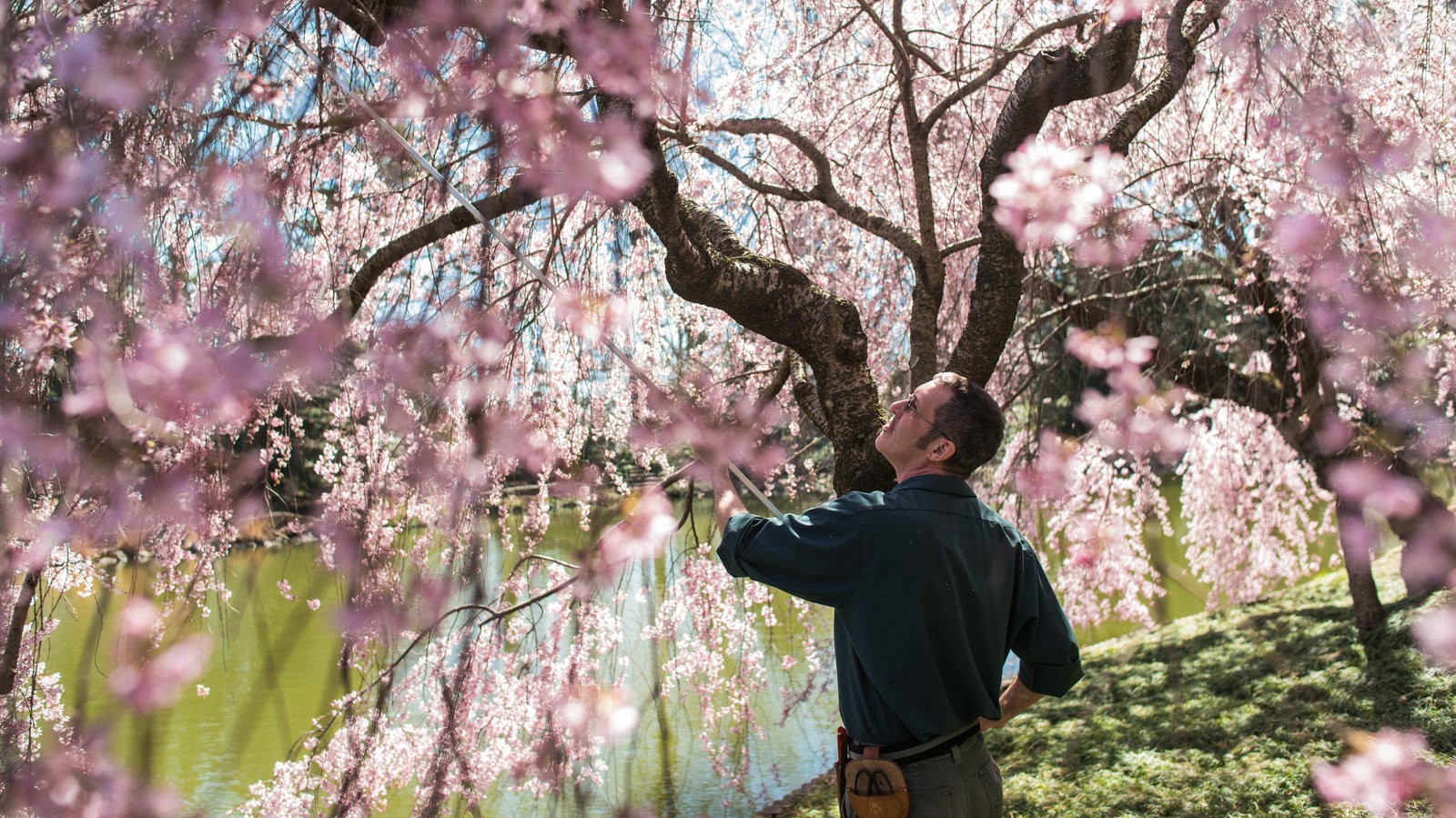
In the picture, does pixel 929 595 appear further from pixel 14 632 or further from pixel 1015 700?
pixel 14 632

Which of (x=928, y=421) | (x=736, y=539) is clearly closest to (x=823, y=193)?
(x=928, y=421)

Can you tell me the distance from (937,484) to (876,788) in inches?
17.8

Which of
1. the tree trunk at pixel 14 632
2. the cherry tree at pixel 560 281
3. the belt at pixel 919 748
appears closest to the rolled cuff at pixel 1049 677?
the belt at pixel 919 748

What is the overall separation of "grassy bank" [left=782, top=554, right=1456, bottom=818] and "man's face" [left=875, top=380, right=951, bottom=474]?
2.76m

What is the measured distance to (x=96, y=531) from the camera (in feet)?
5.30

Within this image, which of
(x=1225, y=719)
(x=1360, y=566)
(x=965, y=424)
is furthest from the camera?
(x=1360, y=566)

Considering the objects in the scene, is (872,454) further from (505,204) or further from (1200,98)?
(1200,98)

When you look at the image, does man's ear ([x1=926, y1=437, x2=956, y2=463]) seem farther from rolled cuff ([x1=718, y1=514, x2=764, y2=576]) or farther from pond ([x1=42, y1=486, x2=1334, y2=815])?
pond ([x1=42, y1=486, x2=1334, y2=815])

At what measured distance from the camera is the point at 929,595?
142 cm

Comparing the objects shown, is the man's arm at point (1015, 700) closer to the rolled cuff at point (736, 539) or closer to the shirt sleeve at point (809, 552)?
the shirt sleeve at point (809, 552)

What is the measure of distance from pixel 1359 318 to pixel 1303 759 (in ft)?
5.91

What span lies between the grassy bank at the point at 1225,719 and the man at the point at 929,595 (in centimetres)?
256

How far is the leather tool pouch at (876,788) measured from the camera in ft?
4.72

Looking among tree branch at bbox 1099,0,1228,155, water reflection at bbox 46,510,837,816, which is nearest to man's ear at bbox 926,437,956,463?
water reflection at bbox 46,510,837,816
